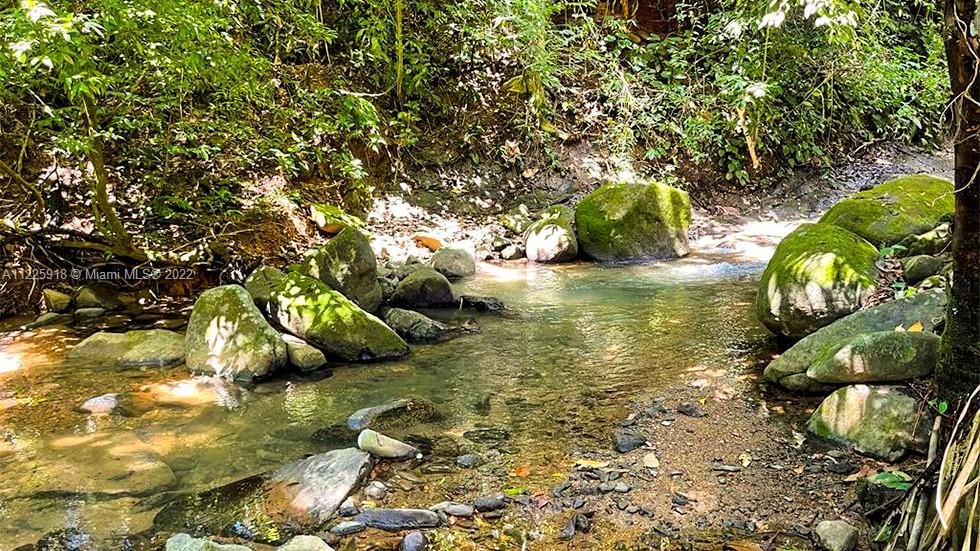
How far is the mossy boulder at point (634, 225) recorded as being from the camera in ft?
29.6

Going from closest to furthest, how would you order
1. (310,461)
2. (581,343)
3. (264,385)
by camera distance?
1. (310,461)
2. (264,385)
3. (581,343)

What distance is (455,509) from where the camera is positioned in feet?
9.35

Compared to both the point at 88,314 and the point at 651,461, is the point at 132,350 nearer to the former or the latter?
the point at 88,314

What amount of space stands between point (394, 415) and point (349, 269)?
2571mm

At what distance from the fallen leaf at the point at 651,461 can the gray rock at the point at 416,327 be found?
2659 mm

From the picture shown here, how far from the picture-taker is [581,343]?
5.39 meters

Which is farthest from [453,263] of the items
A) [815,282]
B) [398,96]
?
[815,282]

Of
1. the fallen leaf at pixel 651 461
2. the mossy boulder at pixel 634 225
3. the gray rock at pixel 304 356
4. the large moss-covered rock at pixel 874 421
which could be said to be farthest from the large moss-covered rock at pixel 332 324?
the mossy boulder at pixel 634 225

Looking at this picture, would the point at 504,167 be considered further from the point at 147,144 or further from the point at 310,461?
the point at 310,461

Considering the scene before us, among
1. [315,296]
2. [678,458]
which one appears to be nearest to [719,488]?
[678,458]

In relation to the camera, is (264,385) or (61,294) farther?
(61,294)

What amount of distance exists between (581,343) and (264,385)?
2.51 meters

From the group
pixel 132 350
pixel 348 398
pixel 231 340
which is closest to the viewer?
pixel 348 398

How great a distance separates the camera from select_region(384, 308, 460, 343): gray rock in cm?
567
